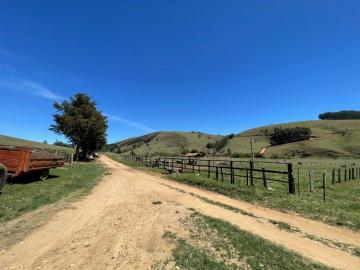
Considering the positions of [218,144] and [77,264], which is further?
[218,144]

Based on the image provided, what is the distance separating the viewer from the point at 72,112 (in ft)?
166

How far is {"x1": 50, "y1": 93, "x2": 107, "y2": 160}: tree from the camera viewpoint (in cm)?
4881

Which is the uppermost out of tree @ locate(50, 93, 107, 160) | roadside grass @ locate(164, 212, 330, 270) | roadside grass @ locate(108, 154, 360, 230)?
tree @ locate(50, 93, 107, 160)

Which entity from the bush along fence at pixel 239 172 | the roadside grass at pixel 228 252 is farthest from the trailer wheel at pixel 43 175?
the roadside grass at pixel 228 252

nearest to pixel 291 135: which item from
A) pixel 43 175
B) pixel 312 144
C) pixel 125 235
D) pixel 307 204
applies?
pixel 312 144

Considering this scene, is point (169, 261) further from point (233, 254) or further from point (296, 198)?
point (296, 198)

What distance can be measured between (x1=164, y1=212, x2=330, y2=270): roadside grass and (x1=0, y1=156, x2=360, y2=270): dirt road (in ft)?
1.39

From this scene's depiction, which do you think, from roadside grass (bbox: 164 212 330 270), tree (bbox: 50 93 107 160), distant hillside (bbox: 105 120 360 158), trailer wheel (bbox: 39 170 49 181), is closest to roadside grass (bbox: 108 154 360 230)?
roadside grass (bbox: 164 212 330 270)

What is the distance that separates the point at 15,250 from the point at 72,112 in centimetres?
4698

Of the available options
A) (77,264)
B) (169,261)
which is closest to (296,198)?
(169,261)

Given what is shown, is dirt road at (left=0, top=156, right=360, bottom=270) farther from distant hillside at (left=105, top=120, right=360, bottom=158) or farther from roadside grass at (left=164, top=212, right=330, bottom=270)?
distant hillside at (left=105, top=120, right=360, bottom=158)

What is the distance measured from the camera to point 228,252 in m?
6.65

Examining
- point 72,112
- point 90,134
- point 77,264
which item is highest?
point 72,112

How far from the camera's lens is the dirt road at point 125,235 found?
6035 millimetres
